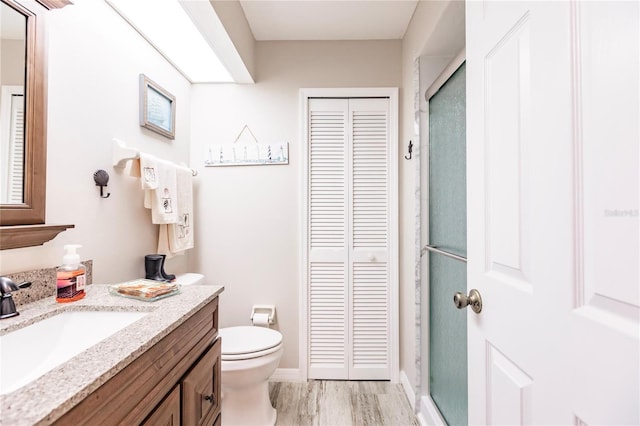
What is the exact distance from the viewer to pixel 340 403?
1.93 m

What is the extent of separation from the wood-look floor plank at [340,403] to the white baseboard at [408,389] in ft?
0.09

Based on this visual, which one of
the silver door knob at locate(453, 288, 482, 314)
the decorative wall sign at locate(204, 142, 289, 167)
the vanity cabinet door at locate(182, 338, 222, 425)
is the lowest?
the vanity cabinet door at locate(182, 338, 222, 425)

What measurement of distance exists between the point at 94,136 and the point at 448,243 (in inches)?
65.1

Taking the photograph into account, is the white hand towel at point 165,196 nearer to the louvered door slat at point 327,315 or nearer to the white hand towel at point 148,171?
the white hand towel at point 148,171

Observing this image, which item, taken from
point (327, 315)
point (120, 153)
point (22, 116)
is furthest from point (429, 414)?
point (22, 116)

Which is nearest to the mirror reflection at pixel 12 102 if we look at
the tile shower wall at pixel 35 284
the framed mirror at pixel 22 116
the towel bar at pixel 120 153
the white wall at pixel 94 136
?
the framed mirror at pixel 22 116

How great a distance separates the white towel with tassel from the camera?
5.79 feet

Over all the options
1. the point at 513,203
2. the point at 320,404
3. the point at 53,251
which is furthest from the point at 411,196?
the point at 53,251

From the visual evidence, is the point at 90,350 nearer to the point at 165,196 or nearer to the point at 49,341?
the point at 49,341

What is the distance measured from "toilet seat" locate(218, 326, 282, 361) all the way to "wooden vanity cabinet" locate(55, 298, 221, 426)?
1.39ft

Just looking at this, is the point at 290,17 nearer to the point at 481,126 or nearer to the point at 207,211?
the point at 207,211

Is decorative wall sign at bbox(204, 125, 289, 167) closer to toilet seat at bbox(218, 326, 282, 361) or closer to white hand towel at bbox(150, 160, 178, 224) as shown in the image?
white hand towel at bbox(150, 160, 178, 224)

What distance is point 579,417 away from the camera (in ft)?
1.69

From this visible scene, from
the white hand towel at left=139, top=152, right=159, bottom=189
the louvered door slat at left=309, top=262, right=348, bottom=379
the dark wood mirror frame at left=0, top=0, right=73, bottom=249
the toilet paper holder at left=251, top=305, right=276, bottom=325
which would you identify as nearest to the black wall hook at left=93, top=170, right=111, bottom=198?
the white hand towel at left=139, top=152, right=159, bottom=189
